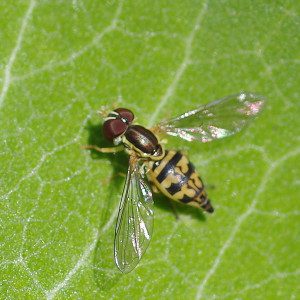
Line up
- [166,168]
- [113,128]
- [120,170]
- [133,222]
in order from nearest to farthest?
1. [133,222]
2. [113,128]
3. [166,168]
4. [120,170]

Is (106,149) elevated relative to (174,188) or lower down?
elevated

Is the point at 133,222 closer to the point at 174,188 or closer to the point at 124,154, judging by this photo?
the point at 174,188

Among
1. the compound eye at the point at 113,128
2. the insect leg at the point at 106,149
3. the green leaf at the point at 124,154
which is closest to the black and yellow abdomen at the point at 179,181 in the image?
the green leaf at the point at 124,154

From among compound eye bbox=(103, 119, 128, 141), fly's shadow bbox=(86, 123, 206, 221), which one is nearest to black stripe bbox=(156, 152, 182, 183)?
fly's shadow bbox=(86, 123, 206, 221)

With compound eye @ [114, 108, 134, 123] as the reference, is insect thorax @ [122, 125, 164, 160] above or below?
below

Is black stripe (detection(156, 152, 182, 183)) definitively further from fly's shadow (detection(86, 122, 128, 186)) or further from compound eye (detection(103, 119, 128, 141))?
compound eye (detection(103, 119, 128, 141))

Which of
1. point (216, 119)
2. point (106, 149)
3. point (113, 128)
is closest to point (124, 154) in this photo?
point (106, 149)
